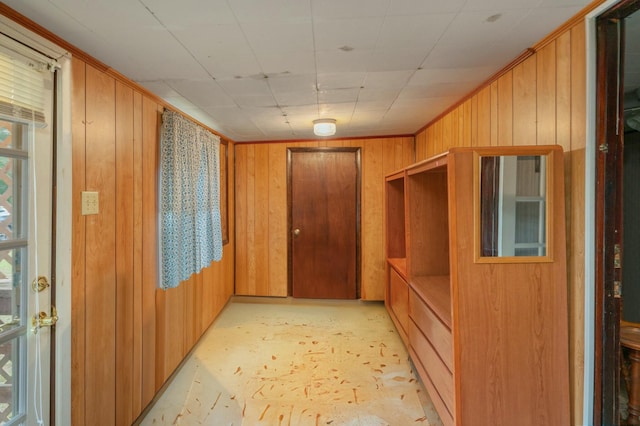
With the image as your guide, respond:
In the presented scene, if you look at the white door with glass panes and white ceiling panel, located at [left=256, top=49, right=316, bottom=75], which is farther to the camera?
white ceiling panel, located at [left=256, top=49, right=316, bottom=75]

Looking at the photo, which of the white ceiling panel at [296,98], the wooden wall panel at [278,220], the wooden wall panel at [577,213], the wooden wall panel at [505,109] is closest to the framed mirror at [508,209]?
the wooden wall panel at [577,213]

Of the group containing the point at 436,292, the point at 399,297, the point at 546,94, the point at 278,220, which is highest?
the point at 546,94

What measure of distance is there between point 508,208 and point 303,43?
1259mm

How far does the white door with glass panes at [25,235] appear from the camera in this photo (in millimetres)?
1159

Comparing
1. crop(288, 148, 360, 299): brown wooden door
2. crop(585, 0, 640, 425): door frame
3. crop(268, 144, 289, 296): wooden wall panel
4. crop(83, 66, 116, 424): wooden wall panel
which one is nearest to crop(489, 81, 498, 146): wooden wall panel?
crop(585, 0, 640, 425): door frame

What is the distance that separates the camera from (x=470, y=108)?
2.19 m

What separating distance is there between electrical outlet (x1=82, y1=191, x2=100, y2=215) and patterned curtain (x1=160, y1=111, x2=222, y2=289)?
60cm

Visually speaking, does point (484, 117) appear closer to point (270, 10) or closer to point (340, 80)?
point (340, 80)

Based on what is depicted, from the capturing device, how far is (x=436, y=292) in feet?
6.66

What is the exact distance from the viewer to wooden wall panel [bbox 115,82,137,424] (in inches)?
68.2

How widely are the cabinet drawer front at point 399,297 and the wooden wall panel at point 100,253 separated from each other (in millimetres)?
2084

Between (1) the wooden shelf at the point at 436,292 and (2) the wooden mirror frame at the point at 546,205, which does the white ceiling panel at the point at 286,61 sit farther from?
(1) the wooden shelf at the point at 436,292

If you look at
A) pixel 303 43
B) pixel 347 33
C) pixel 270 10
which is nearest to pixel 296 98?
pixel 303 43

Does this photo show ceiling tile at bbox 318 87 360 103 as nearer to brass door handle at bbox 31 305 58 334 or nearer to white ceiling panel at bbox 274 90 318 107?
white ceiling panel at bbox 274 90 318 107
